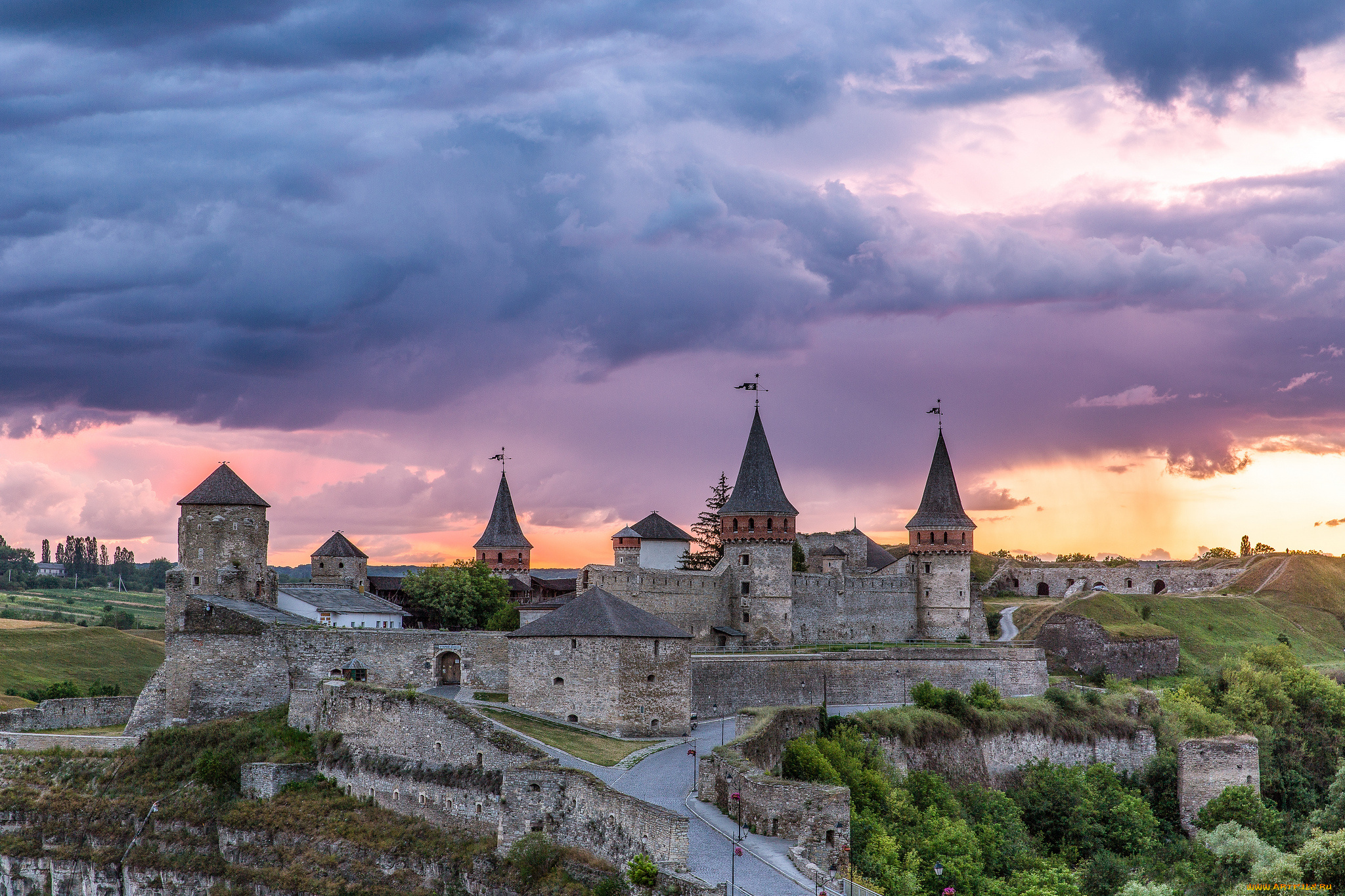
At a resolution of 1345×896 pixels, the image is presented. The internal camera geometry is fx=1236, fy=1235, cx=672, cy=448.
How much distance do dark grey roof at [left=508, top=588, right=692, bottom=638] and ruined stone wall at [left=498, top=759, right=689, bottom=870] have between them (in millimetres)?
9971

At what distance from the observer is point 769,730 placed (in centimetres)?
3984

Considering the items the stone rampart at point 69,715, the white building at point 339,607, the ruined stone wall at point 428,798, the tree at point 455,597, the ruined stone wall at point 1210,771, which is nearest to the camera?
the ruined stone wall at point 428,798

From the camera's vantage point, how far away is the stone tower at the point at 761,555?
62.5m

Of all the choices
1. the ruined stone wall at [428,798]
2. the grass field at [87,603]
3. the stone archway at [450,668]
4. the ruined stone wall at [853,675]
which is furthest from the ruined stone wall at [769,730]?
the grass field at [87,603]

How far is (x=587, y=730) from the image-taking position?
1666 inches

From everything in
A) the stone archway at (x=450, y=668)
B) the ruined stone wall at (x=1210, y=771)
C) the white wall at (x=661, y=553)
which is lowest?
the ruined stone wall at (x=1210, y=771)

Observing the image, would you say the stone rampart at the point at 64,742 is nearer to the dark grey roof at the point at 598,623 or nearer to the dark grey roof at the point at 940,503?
the dark grey roof at the point at 598,623

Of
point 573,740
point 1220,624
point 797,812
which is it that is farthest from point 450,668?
point 1220,624

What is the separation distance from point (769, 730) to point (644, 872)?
44.7 feet

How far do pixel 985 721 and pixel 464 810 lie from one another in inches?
1011

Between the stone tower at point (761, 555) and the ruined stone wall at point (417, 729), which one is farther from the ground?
the stone tower at point (761, 555)

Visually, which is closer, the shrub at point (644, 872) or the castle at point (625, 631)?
the shrub at point (644, 872)

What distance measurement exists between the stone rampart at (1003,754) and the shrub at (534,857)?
1843 centimetres

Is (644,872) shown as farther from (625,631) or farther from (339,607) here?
(339,607)
